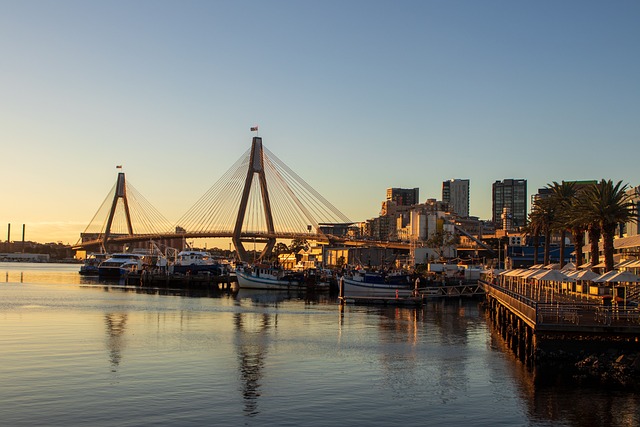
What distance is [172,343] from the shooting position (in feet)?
135

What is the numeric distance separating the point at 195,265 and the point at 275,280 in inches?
833

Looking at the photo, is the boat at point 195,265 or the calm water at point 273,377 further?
the boat at point 195,265

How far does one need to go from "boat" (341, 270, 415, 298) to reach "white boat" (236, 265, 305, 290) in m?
13.8

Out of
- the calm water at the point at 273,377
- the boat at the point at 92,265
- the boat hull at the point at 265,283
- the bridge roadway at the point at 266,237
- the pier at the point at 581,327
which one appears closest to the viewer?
the calm water at the point at 273,377

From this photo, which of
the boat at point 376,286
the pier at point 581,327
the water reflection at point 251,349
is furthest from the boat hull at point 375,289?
the pier at point 581,327

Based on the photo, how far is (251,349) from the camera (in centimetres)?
3941

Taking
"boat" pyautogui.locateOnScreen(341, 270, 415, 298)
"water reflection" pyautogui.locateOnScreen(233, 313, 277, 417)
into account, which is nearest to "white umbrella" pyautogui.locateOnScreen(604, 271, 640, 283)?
"water reflection" pyautogui.locateOnScreen(233, 313, 277, 417)

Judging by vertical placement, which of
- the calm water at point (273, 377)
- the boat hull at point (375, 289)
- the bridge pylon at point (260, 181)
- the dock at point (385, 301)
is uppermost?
the bridge pylon at point (260, 181)

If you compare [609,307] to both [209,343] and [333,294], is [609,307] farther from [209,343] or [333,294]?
[333,294]

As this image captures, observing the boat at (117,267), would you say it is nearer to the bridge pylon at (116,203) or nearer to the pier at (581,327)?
the bridge pylon at (116,203)

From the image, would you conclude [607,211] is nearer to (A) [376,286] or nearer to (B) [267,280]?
(A) [376,286]

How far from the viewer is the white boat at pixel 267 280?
10631 cm

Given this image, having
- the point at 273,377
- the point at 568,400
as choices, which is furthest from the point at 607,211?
the point at 273,377

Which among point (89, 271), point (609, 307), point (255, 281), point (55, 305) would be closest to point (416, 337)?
point (609, 307)
